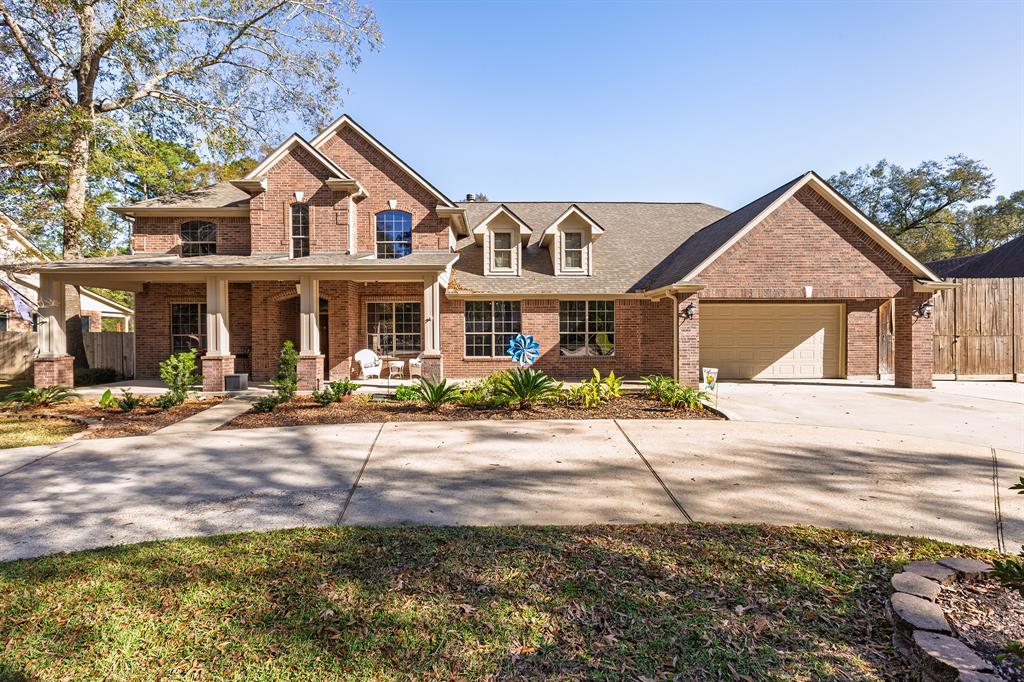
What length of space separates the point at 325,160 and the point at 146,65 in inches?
418

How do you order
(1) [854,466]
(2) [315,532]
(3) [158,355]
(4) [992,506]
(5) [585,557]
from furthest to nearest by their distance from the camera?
(3) [158,355] → (1) [854,466] → (4) [992,506] → (2) [315,532] → (5) [585,557]

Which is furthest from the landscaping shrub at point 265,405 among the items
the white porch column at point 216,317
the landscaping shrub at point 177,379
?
the white porch column at point 216,317

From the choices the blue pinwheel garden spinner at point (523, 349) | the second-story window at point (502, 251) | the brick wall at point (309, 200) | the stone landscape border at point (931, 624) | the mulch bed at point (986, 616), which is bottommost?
the mulch bed at point (986, 616)

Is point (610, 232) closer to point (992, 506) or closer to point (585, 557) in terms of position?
point (992, 506)

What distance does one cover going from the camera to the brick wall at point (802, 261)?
13.3 metres

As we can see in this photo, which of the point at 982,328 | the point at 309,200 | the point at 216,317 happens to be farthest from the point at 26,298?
the point at 982,328

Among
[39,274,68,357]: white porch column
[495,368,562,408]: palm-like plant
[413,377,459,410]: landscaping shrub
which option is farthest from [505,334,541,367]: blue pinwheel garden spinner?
[39,274,68,357]: white porch column

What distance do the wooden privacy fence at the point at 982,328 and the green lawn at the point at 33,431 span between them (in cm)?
2354

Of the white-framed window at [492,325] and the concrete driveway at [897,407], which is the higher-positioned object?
the white-framed window at [492,325]

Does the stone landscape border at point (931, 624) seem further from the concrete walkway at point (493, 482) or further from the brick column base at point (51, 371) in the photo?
the brick column base at point (51, 371)

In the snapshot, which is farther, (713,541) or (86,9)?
(86,9)

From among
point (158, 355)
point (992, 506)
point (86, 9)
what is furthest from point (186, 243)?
point (992, 506)

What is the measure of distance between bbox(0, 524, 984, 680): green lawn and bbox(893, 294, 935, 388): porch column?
42.0 feet

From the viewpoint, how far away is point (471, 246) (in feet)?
60.9
